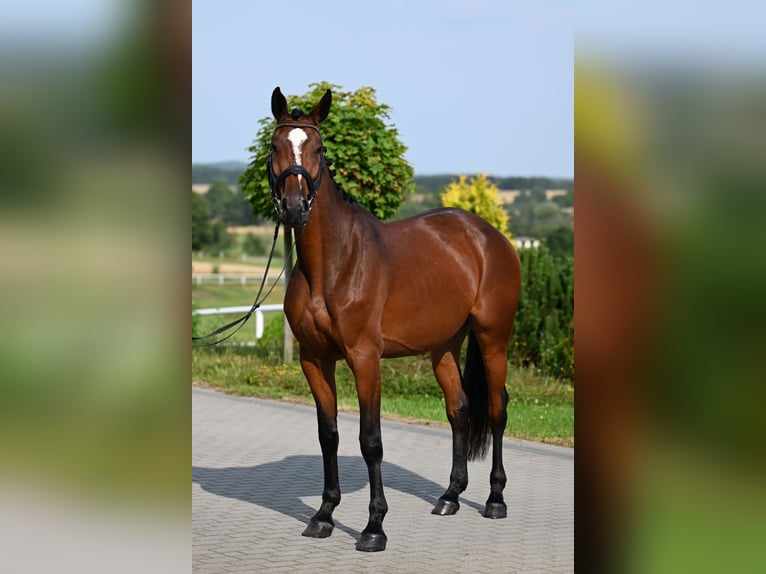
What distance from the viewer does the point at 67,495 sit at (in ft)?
6.54

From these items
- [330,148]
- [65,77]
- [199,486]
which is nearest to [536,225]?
[330,148]

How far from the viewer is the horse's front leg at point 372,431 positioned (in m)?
5.38

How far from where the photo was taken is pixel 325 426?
571 cm

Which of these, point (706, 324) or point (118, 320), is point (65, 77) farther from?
point (706, 324)

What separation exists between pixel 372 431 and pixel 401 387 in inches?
245

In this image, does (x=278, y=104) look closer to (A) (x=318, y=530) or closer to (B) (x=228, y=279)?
(A) (x=318, y=530)

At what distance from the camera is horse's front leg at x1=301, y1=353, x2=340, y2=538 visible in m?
5.68

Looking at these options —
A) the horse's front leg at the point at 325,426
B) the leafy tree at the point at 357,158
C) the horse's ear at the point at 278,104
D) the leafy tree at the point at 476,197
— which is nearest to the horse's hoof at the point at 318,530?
the horse's front leg at the point at 325,426

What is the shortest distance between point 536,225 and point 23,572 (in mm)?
52853

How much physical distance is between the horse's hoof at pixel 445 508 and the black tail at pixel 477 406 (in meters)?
0.44

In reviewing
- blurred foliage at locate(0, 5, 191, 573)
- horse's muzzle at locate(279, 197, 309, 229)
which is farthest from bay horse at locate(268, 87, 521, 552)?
blurred foliage at locate(0, 5, 191, 573)

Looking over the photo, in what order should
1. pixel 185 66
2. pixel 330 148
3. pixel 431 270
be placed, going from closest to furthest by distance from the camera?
pixel 185 66 → pixel 431 270 → pixel 330 148

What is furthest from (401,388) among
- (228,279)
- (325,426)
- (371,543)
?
(228,279)

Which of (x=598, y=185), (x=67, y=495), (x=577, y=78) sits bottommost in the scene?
(x=67, y=495)
